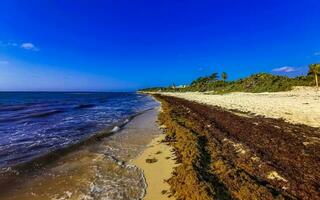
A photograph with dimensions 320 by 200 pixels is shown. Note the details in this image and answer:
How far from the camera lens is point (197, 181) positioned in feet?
16.7

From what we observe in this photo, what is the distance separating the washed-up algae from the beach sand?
0.76 ft

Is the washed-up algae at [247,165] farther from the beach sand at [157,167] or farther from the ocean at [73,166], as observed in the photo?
the ocean at [73,166]

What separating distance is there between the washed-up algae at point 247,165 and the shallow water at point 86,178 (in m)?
1.19

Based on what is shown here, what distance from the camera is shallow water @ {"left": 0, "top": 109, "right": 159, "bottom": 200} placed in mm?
5438

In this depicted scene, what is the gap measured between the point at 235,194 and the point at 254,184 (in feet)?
1.91

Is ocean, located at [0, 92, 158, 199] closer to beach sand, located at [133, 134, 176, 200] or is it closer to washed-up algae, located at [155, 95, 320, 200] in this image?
beach sand, located at [133, 134, 176, 200]

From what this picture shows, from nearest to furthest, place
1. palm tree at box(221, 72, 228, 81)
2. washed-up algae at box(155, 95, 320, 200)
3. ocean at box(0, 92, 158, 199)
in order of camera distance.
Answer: washed-up algae at box(155, 95, 320, 200), ocean at box(0, 92, 158, 199), palm tree at box(221, 72, 228, 81)

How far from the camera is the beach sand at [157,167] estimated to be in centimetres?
535

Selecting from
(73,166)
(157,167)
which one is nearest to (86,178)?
(73,166)

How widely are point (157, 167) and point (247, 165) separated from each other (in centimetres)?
250

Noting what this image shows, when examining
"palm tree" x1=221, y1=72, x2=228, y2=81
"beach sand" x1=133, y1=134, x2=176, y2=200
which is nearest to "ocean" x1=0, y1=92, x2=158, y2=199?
"beach sand" x1=133, y1=134, x2=176, y2=200

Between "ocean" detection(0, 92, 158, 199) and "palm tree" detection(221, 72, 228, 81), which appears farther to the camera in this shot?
"palm tree" detection(221, 72, 228, 81)

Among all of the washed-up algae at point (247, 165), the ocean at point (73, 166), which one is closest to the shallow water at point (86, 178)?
the ocean at point (73, 166)

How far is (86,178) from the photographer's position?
639 cm
